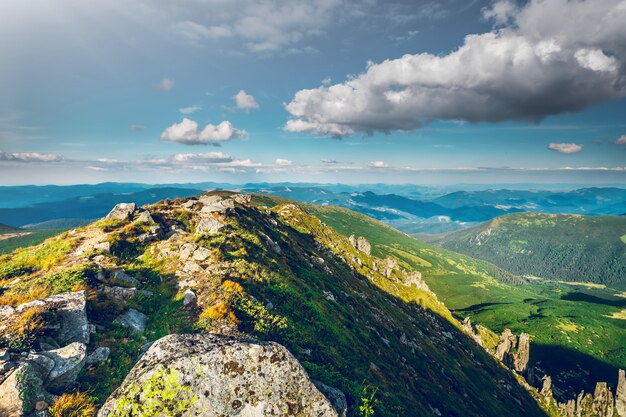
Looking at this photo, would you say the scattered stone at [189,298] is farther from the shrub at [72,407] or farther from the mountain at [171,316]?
the shrub at [72,407]

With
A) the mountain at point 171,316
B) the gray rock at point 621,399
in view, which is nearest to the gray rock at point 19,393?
the mountain at point 171,316

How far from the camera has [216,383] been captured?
1247cm

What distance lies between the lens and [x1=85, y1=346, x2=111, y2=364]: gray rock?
1582 cm

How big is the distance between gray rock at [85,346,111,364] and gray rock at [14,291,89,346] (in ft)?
4.42

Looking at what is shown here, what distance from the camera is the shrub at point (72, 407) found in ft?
38.6

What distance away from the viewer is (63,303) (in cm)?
1809

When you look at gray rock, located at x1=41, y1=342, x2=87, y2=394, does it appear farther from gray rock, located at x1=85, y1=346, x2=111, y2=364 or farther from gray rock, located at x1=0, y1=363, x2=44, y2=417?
gray rock, located at x1=0, y1=363, x2=44, y2=417

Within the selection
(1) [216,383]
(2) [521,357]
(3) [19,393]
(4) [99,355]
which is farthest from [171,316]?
(2) [521,357]

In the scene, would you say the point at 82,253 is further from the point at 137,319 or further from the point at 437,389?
the point at 437,389

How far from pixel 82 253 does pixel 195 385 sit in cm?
2810

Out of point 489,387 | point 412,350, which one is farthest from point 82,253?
point 489,387

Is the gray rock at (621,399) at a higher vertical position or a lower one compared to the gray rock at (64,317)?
lower

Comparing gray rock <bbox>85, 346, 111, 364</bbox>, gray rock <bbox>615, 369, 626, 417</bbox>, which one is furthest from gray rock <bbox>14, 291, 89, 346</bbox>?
gray rock <bbox>615, 369, 626, 417</bbox>

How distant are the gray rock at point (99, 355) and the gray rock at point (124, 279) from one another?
10444 millimetres
